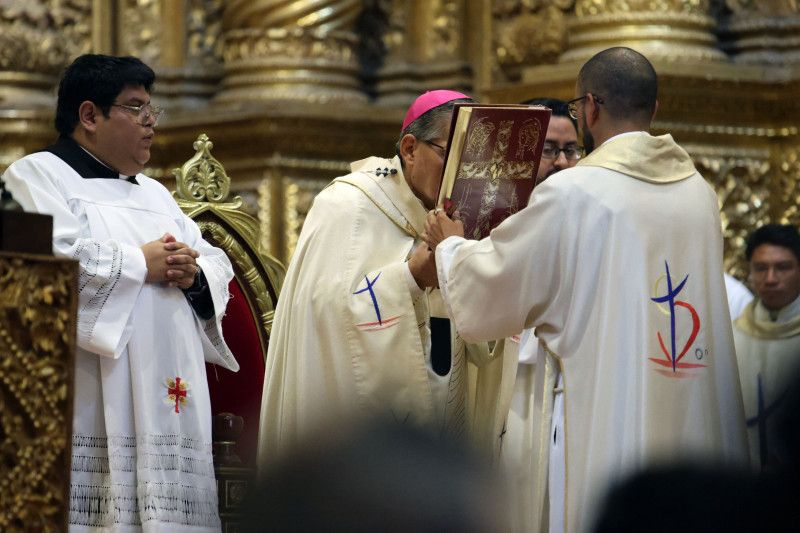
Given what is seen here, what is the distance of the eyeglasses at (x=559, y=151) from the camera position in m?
5.63

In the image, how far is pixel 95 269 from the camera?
178 inches

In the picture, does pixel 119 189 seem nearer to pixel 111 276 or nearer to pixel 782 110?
pixel 111 276

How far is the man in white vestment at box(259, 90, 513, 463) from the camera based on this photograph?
488 centimetres

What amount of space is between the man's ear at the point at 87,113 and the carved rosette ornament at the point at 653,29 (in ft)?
10.3

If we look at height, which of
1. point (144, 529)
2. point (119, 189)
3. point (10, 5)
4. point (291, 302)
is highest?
point (10, 5)

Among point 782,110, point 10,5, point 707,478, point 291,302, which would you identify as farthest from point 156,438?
point 10,5

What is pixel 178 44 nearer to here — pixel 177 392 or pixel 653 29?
pixel 653 29

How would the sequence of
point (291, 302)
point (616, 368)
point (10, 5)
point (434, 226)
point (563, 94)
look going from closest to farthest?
point (616, 368) → point (434, 226) → point (291, 302) → point (563, 94) → point (10, 5)

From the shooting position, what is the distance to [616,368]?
433cm

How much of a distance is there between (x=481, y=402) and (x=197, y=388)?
3.01ft

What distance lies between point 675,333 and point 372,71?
15.1 feet

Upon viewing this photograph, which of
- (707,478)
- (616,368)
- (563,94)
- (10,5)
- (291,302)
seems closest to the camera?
(707,478)

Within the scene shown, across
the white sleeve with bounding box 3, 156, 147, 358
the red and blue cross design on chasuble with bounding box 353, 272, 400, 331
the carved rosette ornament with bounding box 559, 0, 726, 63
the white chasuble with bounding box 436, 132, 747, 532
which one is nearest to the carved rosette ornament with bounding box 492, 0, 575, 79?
the carved rosette ornament with bounding box 559, 0, 726, 63

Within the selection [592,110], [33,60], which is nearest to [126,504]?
[592,110]
